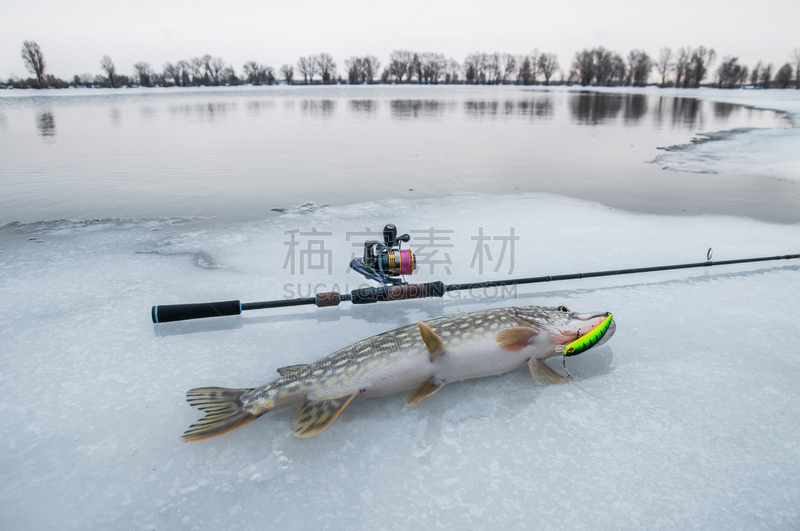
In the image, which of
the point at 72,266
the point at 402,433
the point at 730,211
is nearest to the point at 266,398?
the point at 402,433

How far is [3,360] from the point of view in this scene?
126 inches

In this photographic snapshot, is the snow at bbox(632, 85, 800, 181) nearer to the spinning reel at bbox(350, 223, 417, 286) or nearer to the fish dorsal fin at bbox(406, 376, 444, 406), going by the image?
the spinning reel at bbox(350, 223, 417, 286)

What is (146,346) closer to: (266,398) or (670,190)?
(266,398)

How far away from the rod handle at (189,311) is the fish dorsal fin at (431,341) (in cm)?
159

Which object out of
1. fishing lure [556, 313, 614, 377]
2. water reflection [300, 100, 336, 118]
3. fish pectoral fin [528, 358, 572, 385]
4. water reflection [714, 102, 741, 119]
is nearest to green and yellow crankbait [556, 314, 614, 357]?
fishing lure [556, 313, 614, 377]

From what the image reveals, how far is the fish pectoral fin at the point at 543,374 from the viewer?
2912 mm

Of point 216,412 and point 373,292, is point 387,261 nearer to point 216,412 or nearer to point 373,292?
point 373,292

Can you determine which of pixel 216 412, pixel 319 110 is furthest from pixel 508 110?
pixel 216 412

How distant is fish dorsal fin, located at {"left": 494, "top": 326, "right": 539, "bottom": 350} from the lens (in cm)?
291

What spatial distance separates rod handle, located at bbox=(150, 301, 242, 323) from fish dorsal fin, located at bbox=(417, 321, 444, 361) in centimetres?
159

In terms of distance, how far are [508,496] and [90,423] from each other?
2.44m

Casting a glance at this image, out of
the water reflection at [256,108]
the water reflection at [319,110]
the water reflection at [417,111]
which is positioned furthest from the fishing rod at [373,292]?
the water reflection at [256,108]

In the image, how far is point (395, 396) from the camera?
2824 millimetres

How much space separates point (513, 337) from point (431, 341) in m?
0.59
